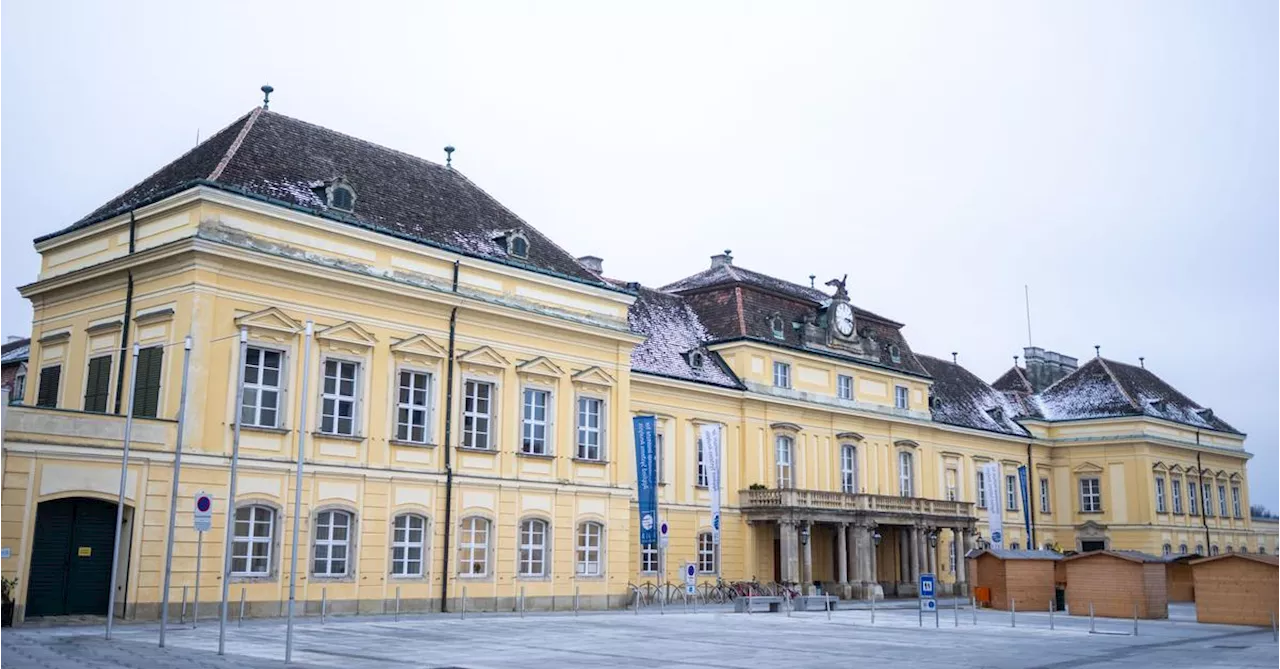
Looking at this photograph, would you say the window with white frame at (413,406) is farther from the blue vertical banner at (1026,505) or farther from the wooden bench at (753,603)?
the blue vertical banner at (1026,505)

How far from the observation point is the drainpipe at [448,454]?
33.1 m

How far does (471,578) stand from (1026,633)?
15027 millimetres

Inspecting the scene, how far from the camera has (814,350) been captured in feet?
169

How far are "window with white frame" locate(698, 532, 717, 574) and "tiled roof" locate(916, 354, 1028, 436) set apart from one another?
18.5 meters

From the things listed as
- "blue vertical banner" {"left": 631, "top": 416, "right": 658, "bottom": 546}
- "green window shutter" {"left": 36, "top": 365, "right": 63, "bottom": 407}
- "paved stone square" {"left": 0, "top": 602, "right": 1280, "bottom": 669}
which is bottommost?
"paved stone square" {"left": 0, "top": 602, "right": 1280, "bottom": 669}

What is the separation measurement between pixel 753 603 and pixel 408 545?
448 inches

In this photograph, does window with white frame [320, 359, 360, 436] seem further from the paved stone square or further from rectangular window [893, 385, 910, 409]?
rectangular window [893, 385, 910, 409]

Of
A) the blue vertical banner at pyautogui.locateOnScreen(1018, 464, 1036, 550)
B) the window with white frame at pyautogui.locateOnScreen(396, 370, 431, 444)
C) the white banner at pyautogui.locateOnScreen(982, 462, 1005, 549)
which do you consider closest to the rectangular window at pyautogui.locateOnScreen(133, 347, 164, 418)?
the window with white frame at pyautogui.locateOnScreen(396, 370, 431, 444)

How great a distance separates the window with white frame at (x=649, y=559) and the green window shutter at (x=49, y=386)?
796 inches

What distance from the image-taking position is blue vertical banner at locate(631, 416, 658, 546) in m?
38.7

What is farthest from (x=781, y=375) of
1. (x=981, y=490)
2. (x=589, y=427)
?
(x=981, y=490)

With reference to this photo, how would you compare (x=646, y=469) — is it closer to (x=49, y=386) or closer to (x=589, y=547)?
(x=589, y=547)

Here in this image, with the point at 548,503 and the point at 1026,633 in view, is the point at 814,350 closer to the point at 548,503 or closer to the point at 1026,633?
the point at 548,503

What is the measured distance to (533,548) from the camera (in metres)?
36.1
